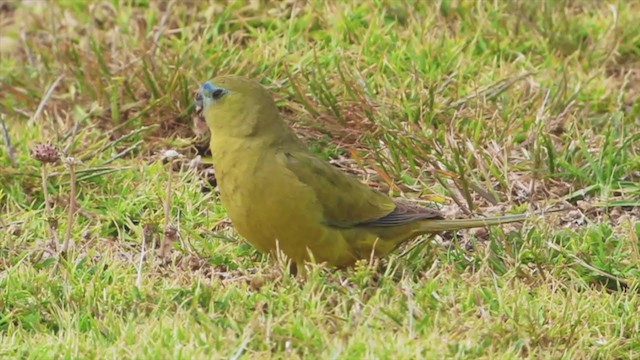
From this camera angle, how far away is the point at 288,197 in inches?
194

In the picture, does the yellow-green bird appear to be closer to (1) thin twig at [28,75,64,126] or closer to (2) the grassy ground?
(2) the grassy ground

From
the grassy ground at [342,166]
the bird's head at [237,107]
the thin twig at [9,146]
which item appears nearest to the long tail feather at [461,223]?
the grassy ground at [342,166]

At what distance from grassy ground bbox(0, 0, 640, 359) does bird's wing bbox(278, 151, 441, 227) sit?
171 mm

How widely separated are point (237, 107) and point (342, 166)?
1.23 m

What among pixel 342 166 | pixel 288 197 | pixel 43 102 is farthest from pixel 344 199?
pixel 43 102

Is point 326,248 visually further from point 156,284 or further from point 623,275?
point 623,275

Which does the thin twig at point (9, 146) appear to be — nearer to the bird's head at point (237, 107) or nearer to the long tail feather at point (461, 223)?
the bird's head at point (237, 107)

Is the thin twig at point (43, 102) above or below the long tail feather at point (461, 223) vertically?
above

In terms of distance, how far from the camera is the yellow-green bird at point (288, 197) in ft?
16.1

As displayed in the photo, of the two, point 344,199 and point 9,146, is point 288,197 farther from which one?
point 9,146

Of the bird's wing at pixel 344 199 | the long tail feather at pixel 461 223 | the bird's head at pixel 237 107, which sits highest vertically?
the bird's head at pixel 237 107

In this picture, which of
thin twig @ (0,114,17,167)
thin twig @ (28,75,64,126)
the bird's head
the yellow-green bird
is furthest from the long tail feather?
thin twig @ (28,75,64,126)

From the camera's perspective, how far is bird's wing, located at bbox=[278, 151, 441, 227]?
16.5ft

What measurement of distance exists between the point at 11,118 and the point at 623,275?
307 cm
